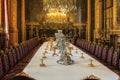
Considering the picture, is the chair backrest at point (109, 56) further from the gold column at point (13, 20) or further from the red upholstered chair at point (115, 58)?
the gold column at point (13, 20)

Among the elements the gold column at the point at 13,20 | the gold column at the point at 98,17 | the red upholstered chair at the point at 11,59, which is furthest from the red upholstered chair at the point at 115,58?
the gold column at the point at 98,17

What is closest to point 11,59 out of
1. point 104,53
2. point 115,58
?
point 115,58

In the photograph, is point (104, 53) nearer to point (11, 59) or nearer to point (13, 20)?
point (11, 59)

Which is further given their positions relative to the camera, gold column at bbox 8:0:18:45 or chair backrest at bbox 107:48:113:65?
gold column at bbox 8:0:18:45

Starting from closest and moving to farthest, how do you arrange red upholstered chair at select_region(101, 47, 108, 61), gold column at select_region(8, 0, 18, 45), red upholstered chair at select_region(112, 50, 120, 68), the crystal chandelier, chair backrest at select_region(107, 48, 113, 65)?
red upholstered chair at select_region(112, 50, 120, 68)
chair backrest at select_region(107, 48, 113, 65)
red upholstered chair at select_region(101, 47, 108, 61)
gold column at select_region(8, 0, 18, 45)
the crystal chandelier

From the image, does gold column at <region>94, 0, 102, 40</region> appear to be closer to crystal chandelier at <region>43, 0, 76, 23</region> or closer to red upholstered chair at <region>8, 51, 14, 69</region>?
crystal chandelier at <region>43, 0, 76, 23</region>

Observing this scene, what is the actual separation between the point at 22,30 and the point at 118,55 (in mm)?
12526

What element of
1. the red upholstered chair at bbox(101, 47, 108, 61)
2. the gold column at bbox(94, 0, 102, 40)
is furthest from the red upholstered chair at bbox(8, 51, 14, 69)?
the gold column at bbox(94, 0, 102, 40)

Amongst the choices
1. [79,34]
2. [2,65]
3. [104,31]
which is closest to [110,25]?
[104,31]

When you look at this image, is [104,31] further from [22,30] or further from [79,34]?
[22,30]

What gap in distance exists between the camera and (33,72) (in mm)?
3312

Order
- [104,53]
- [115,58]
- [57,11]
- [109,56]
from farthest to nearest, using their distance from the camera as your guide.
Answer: [57,11], [104,53], [109,56], [115,58]

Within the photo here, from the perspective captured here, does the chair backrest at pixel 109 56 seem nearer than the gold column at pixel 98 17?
Yes

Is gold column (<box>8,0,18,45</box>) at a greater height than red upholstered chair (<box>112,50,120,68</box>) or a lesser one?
greater
